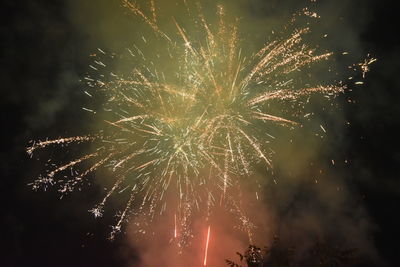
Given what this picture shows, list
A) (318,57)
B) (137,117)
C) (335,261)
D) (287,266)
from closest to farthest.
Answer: (318,57)
(137,117)
(335,261)
(287,266)

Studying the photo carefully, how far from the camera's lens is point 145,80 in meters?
10.2

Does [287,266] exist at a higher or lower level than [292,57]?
lower

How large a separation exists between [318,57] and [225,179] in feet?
12.7

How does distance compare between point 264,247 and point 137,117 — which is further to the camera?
point 264,247

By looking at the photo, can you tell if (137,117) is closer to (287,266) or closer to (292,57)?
(292,57)

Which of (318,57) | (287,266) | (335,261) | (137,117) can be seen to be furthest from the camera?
(287,266)

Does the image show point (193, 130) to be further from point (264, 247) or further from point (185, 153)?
point (264, 247)

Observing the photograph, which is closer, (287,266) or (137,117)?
(137,117)

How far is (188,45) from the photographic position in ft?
32.1

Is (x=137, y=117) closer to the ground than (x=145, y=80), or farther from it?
closer to the ground

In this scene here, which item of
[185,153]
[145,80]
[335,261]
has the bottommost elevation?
[335,261]

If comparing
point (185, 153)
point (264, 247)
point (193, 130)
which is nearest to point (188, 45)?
point (193, 130)

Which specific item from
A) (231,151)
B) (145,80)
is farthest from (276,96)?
(145,80)

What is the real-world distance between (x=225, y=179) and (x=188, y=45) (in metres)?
3.56
